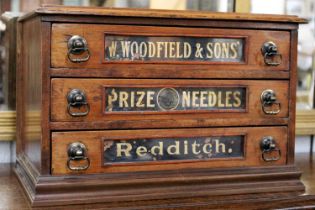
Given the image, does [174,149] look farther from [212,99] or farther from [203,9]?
[203,9]

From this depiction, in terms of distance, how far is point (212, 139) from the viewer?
126cm

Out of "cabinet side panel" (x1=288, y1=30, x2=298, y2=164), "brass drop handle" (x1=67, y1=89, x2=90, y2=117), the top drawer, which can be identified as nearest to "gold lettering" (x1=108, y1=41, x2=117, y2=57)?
the top drawer

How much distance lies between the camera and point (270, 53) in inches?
50.0

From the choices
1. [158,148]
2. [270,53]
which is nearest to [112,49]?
[158,148]

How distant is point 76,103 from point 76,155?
106mm

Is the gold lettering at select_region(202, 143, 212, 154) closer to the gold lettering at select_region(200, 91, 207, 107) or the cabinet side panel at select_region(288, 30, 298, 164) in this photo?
the gold lettering at select_region(200, 91, 207, 107)

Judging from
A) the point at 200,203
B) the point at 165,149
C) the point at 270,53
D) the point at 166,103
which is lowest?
the point at 200,203

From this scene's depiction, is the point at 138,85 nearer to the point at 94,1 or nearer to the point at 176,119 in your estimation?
the point at 176,119

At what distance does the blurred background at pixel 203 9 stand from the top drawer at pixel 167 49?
1.40 ft

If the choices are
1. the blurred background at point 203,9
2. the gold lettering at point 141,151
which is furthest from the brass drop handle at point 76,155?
the blurred background at point 203,9

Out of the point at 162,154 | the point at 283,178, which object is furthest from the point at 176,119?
the point at 283,178

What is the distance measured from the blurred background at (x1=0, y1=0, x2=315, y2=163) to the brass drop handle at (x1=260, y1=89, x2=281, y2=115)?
0.47m

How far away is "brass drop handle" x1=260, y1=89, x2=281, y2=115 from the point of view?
4.19 ft

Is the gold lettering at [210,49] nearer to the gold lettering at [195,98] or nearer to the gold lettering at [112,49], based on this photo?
the gold lettering at [195,98]
